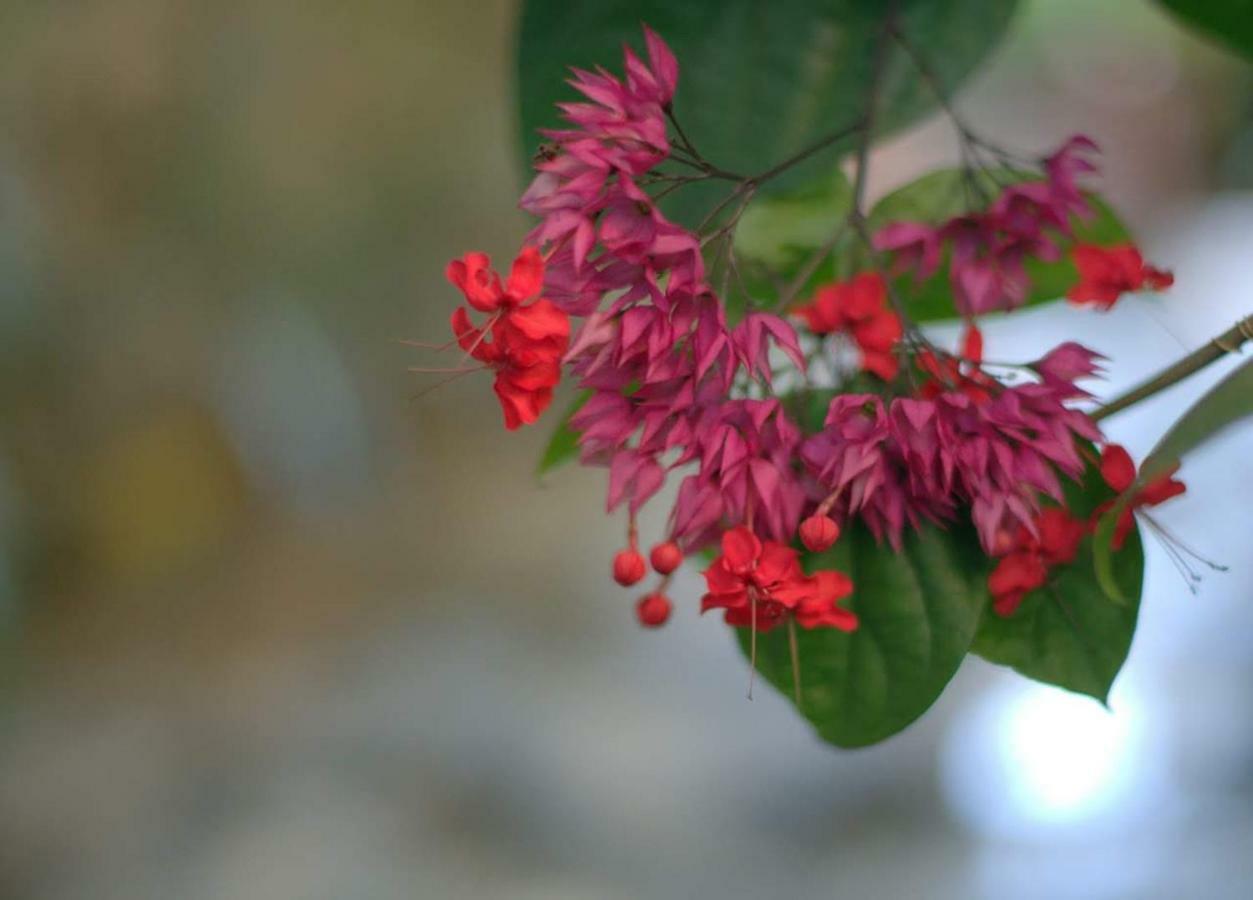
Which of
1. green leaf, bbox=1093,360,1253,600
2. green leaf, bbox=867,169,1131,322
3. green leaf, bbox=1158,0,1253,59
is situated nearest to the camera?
green leaf, bbox=1093,360,1253,600

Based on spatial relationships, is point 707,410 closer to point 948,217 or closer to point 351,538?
point 948,217

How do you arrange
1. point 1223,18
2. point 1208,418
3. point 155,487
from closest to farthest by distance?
point 1208,418 < point 1223,18 < point 155,487

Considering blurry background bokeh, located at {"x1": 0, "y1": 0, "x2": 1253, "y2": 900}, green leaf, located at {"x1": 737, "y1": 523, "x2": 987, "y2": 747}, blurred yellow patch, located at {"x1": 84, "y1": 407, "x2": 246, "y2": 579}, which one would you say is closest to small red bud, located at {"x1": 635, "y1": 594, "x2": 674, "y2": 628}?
green leaf, located at {"x1": 737, "y1": 523, "x2": 987, "y2": 747}

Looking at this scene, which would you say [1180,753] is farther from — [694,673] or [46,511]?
[46,511]

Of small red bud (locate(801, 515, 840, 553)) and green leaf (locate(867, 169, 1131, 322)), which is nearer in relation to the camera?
small red bud (locate(801, 515, 840, 553))

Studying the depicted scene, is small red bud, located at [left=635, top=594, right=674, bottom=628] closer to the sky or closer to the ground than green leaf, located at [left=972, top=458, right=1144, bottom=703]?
closer to the ground

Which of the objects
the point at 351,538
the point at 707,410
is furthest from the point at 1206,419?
the point at 351,538

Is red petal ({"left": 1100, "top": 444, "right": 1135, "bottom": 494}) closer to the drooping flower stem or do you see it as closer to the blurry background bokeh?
the drooping flower stem
